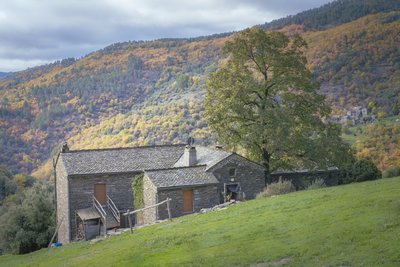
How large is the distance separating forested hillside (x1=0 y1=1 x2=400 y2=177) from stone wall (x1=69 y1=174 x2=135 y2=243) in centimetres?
4978

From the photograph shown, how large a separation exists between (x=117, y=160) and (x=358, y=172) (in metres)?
22.1

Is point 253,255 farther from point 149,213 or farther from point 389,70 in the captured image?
point 389,70

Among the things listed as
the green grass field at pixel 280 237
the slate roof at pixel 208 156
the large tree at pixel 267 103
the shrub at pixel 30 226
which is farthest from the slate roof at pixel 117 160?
the green grass field at pixel 280 237

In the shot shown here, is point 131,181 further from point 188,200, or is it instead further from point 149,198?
point 188,200

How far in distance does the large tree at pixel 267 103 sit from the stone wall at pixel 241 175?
1.06m

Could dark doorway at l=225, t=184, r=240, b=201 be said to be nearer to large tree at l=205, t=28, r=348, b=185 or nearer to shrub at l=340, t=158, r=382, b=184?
large tree at l=205, t=28, r=348, b=185

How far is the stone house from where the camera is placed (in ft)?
126

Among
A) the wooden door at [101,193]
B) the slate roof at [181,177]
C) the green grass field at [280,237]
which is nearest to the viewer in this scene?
the green grass field at [280,237]

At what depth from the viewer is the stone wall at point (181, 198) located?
37188mm

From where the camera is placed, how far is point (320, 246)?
58.3ft

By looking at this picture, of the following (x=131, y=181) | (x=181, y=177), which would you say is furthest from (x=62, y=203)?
(x=181, y=177)

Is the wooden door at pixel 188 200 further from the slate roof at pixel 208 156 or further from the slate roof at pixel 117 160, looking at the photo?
the slate roof at pixel 117 160

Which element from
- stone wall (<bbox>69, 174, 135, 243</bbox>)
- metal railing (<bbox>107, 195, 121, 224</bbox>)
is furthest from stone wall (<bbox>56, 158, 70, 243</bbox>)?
metal railing (<bbox>107, 195, 121, 224</bbox>)

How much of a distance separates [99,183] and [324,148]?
18.5 metres
